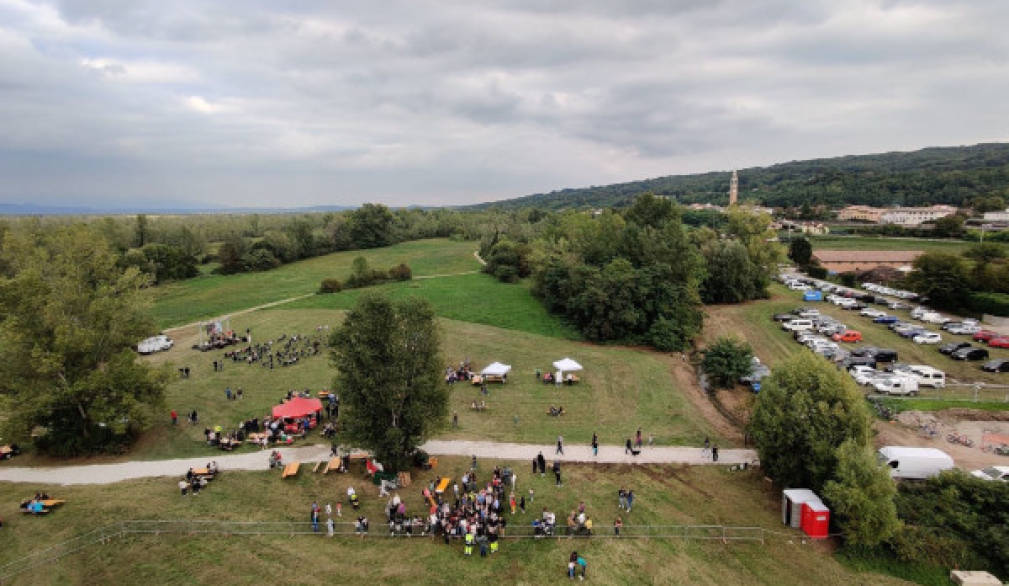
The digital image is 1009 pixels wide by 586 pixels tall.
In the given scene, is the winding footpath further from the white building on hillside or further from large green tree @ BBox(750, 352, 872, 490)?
the white building on hillside

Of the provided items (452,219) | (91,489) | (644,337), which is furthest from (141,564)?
(452,219)

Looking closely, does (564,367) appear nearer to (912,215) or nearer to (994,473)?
(994,473)

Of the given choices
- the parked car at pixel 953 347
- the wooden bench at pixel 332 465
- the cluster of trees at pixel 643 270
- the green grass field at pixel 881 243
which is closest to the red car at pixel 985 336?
the parked car at pixel 953 347

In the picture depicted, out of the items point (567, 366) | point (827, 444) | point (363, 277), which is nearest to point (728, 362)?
point (567, 366)

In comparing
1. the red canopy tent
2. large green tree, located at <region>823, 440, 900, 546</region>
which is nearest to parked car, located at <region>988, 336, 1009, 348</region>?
large green tree, located at <region>823, 440, 900, 546</region>

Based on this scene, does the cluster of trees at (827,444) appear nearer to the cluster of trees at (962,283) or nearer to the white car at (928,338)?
the white car at (928,338)

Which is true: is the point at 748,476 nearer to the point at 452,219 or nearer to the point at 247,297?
the point at 247,297
